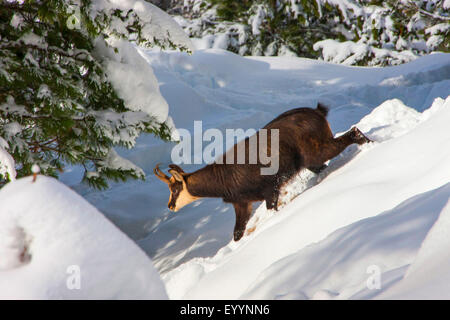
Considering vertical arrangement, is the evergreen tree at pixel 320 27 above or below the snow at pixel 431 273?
below

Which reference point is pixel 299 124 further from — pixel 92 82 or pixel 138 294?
pixel 138 294

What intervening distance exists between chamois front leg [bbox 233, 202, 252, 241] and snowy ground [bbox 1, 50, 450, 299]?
6.5 inches

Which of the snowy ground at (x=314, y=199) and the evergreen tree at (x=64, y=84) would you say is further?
the evergreen tree at (x=64, y=84)

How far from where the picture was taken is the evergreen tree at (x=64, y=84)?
3.51 meters

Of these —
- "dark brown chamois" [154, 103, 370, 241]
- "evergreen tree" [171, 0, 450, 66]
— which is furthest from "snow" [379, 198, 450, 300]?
"evergreen tree" [171, 0, 450, 66]

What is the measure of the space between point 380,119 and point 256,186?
2.16 metres

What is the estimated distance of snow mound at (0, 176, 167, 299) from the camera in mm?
1076

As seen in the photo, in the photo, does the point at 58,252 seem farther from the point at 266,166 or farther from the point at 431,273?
the point at 266,166

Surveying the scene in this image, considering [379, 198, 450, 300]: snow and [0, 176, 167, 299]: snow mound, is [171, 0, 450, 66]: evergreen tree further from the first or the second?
[0, 176, 167, 299]: snow mound

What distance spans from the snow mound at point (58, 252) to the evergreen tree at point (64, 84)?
2382 mm

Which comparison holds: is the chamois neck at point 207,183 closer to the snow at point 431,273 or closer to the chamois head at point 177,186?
the chamois head at point 177,186

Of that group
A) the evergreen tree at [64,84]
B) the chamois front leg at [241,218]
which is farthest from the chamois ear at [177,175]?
the chamois front leg at [241,218]

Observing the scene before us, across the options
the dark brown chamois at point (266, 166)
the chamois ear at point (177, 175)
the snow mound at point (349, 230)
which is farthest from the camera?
the chamois ear at point (177, 175)

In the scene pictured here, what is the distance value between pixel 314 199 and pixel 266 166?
0.72 metres
